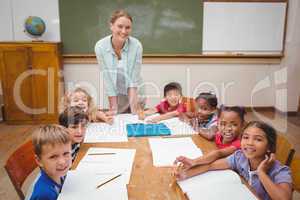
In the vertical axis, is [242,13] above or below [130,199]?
above

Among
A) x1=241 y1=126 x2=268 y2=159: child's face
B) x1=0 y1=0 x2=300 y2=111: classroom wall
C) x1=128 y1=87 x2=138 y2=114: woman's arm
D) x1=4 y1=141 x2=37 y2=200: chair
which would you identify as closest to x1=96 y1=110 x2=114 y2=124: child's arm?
x1=128 y1=87 x2=138 y2=114: woman's arm

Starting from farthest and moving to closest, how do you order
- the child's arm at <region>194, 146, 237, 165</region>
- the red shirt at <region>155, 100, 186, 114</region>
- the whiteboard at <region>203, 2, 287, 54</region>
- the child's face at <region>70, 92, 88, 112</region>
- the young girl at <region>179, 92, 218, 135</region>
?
1. the whiteboard at <region>203, 2, 287, 54</region>
2. the red shirt at <region>155, 100, 186, 114</region>
3. the child's face at <region>70, 92, 88, 112</region>
4. the young girl at <region>179, 92, 218, 135</region>
5. the child's arm at <region>194, 146, 237, 165</region>

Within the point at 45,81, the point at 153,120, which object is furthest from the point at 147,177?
the point at 45,81

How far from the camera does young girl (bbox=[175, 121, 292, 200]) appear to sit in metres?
1.05

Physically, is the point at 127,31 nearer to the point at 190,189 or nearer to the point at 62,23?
the point at 190,189

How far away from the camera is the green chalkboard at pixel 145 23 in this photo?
13.6ft

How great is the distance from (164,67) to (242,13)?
4.68ft

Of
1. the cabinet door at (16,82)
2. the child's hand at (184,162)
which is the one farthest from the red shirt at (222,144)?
the cabinet door at (16,82)

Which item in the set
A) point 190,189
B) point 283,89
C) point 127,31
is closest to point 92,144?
point 190,189

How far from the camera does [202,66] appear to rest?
4.44 metres

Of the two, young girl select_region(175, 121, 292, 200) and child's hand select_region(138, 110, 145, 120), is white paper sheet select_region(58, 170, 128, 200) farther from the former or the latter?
child's hand select_region(138, 110, 145, 120)

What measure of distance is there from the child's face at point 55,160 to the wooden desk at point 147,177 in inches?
3.9

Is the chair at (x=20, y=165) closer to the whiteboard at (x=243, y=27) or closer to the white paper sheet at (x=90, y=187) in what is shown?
the white paper sheet at (x=90, y=187)

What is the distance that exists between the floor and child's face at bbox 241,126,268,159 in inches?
54.4
